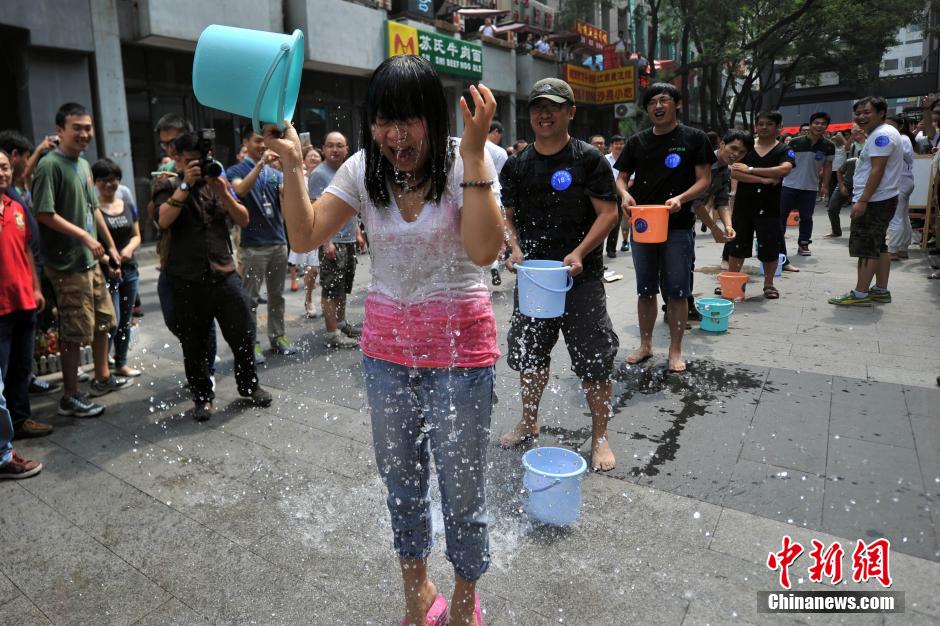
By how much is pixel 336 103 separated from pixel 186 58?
13.1ft

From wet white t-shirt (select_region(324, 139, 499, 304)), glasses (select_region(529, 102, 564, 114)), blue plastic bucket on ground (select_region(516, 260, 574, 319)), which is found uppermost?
glasses (select_region(529, 102, 564, 114))

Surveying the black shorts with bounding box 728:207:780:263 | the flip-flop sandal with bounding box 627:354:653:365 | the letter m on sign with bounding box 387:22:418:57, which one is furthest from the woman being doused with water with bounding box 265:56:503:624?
the letter m on sign with bounding box 387:22:418:57

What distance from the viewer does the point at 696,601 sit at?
2.36m

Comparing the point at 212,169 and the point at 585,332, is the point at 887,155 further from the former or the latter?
the point at 212,169

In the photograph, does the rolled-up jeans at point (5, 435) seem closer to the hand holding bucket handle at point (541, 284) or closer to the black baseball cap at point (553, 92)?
the hand holding bucket handle at point (541, 284)

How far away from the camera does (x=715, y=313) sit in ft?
19.5

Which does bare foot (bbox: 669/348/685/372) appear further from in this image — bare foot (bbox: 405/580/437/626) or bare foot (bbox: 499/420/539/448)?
bare foot (bbox: 405/580/437/626)

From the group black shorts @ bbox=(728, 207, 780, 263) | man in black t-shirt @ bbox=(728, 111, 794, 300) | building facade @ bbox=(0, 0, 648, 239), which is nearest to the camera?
man in black t-shirt @ bbox=(728, 111, 794, 300)

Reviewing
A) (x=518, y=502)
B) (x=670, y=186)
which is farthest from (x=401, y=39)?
(x=518, y=502)

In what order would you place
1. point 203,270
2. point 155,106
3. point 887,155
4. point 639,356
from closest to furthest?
1. point 203,270
2. point 639,356
3. point 887,155
4. point 155,106

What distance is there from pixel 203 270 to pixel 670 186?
3414mm

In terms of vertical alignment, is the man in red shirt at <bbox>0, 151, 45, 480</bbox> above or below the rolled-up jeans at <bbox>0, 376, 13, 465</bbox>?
above

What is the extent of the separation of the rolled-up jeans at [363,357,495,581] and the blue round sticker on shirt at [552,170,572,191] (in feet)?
5.42

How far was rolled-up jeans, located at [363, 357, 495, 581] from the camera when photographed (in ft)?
6.63
